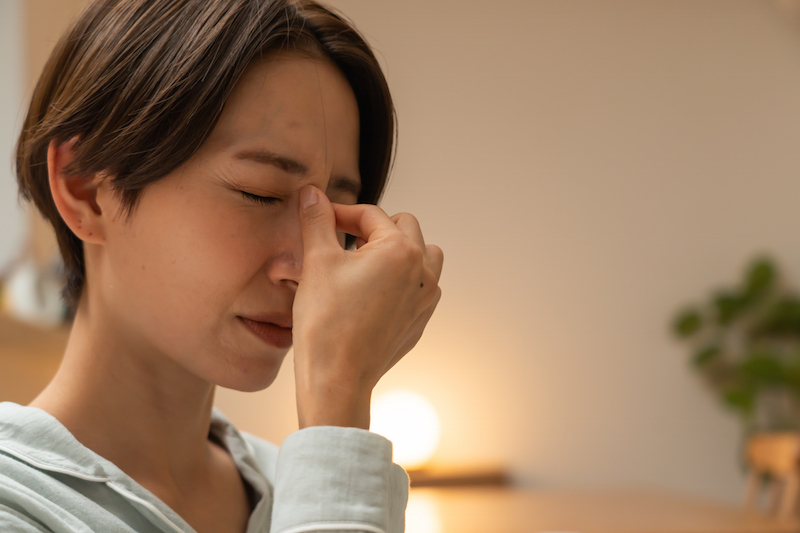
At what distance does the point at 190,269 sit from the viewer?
63 centimetres

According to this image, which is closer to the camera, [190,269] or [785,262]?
[190,269]

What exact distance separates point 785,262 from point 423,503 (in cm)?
227

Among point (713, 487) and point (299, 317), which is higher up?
point (713, 487)

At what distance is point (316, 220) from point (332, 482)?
0.24 meters

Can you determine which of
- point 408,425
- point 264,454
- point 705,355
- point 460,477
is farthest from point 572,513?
point 264,454

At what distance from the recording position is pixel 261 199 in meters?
0.65

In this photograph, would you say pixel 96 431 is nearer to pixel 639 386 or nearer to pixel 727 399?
pixel 639 386

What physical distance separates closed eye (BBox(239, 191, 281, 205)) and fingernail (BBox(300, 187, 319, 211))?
0.08 ft

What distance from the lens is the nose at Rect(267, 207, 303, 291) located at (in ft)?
2.15

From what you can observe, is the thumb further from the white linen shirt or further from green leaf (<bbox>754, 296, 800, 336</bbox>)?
green leaf (<bbox>754, 296, 800, 336</bbox>)

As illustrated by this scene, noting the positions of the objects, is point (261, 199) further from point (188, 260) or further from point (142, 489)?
point (142, 489)

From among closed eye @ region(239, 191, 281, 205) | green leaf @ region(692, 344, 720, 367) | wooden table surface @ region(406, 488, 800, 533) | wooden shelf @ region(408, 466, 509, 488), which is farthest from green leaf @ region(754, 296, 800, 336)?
closed eye @ region(239, 191, 281, 205)

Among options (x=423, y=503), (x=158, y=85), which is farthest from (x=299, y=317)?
(x=423, y=503)

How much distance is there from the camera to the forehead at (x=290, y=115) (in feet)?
2.10
